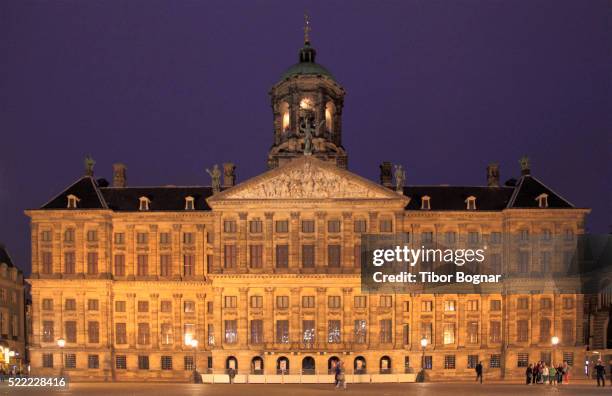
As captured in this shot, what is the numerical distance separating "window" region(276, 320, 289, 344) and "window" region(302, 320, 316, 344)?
1.40 m

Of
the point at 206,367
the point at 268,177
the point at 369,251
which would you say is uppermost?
the point at 268,177

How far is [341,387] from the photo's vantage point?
171ft

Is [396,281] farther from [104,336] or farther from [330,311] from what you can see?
[104,336]

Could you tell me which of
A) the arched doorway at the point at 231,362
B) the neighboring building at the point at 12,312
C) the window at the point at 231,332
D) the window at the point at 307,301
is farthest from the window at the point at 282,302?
the neighboring building at the point at 12,312

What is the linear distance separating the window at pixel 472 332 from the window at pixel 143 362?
27.5 m

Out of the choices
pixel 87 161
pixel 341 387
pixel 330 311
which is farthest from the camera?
pixel 87 161

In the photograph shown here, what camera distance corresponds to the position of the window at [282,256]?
71.2m

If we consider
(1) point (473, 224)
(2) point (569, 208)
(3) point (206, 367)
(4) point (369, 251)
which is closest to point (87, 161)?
(3) point (206, 367)

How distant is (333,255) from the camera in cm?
7094

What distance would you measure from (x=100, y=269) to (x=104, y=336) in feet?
18.7

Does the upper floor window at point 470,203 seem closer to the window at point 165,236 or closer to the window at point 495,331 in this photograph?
the window at point 495,331

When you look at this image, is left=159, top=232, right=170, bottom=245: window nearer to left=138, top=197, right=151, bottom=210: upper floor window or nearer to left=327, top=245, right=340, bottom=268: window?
left=138, top=197, right=151, bottom=210: upper floor window

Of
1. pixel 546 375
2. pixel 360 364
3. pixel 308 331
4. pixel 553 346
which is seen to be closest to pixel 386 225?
pixel 308 331

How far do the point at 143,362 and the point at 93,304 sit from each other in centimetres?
659
